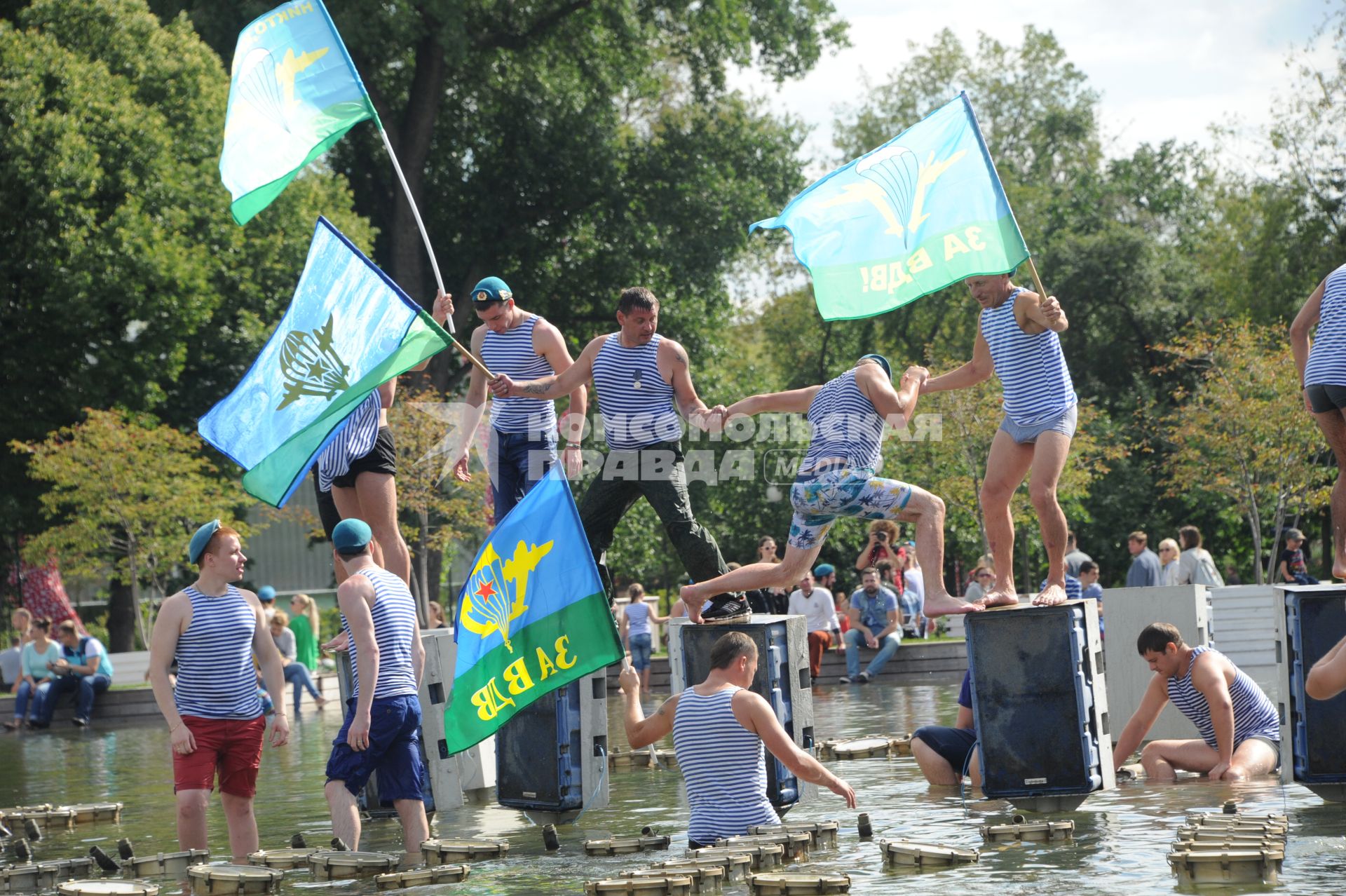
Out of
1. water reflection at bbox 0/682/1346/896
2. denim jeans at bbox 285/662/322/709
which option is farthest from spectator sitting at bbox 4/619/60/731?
water reflection at bbox 0/682/1346/896

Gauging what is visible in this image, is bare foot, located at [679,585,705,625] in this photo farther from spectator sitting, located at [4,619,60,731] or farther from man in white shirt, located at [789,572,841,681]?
spectator sitting, located at [4,619,60,731]

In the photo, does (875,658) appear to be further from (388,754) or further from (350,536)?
(350,536)

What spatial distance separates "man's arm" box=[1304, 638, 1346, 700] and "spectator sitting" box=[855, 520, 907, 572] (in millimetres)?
10617

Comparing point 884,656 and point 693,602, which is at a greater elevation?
point 693,602

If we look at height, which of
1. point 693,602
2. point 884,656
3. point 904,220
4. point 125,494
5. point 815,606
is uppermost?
point 125,494

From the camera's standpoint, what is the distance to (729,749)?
24.8ft

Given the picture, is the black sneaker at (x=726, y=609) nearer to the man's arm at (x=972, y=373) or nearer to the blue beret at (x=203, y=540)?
the man's arm at (x=972, y=373)

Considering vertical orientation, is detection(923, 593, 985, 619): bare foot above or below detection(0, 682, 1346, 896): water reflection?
above

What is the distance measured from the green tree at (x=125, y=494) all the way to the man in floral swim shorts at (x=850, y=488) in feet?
61.6

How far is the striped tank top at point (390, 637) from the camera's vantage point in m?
8.09

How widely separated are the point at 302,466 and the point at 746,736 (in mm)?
2839

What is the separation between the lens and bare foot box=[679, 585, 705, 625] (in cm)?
900

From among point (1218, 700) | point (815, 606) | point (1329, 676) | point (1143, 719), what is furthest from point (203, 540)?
point (815, 606)

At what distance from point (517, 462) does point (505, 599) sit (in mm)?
2217
